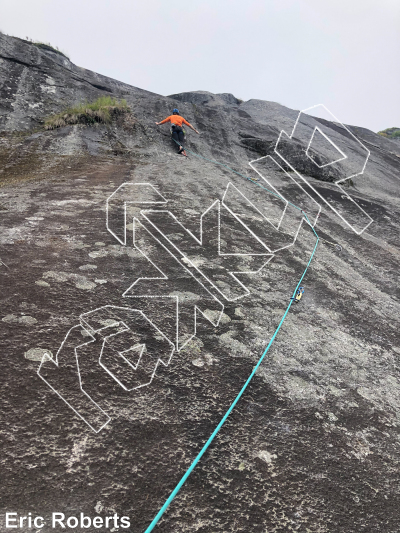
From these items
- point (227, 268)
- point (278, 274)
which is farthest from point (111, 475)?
point (278, 274)

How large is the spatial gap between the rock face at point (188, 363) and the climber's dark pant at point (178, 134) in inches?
228

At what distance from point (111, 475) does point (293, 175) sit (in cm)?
1143

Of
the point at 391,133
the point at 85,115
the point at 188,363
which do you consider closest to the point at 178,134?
the point at 85,115

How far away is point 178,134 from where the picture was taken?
11.4m

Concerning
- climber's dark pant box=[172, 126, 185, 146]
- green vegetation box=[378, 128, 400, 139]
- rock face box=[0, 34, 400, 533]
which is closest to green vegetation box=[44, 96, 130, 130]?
climber's dark pant box=[172, 126, 185, 146]

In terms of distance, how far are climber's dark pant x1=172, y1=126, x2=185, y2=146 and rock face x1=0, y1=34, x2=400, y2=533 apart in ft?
19.0

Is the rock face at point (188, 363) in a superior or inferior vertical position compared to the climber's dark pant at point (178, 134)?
inferior

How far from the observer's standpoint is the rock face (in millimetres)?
1607

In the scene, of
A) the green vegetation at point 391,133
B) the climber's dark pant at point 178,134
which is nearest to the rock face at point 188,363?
the climber's dark pant at point 178,134

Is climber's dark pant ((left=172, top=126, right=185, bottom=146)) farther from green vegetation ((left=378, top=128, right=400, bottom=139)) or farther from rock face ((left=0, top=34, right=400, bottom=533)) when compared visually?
green vegetation ((left=378, top=128, right=400, bottom=139))

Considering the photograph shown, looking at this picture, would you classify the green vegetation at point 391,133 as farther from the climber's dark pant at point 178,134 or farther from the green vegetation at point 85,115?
Answer: the green vegetation at point 85,115

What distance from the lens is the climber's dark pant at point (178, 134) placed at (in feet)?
37.2

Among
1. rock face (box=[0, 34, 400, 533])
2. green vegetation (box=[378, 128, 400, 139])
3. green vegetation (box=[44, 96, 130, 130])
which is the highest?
green vegetation (box=[378, 128, 400, 139])

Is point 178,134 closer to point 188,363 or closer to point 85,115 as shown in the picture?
point 85,115
